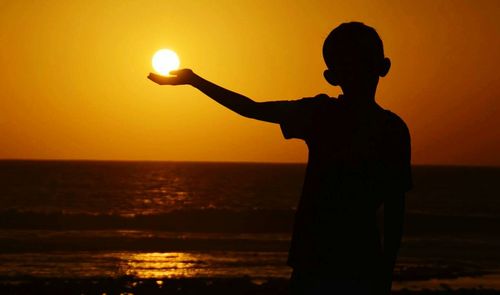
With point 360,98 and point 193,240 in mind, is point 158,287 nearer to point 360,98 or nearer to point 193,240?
point 193,240

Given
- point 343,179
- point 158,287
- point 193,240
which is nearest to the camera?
point 343,179

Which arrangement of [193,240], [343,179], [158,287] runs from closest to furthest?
1. [343,179]
2. [158,287]
3. [193,240]

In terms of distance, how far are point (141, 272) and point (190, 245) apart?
9.67 m

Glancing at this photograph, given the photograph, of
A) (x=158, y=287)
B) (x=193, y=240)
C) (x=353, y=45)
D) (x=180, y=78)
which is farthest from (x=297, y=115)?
(x=193, y=240)

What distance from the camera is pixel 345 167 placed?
2.71 m

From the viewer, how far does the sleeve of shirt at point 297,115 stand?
8.91ft

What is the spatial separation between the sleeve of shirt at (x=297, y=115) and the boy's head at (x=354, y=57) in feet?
0.34

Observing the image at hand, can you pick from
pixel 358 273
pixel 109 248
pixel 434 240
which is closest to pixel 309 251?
pixel 358 273

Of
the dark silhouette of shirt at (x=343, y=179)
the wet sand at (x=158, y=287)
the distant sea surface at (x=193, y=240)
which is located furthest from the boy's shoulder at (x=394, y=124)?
the distant sea surface at (x=193, y=240)

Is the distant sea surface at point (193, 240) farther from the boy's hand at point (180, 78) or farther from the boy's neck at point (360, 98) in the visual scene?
the boy's hand at point (180, 78)

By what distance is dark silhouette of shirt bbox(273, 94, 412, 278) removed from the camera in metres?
2.69

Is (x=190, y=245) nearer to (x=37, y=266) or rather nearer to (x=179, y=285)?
(x=37, y=266)

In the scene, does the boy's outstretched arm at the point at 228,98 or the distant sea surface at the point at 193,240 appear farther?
the distant sea surface at the point at 193,240

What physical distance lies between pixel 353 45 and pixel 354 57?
0.16ft
